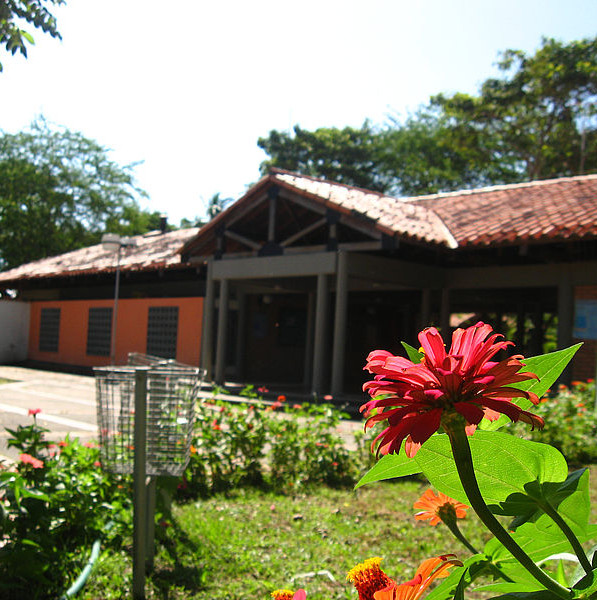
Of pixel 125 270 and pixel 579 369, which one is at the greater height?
pixel 125 270

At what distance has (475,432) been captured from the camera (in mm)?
659

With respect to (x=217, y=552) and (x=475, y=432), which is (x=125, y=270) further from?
(x=475, y=432)

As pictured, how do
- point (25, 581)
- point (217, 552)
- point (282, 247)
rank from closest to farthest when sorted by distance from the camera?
1. point (25, 581)
2. point (217, 552)
3. point (282, 247)

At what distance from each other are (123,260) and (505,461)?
17948mm

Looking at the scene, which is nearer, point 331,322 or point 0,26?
point 0,26

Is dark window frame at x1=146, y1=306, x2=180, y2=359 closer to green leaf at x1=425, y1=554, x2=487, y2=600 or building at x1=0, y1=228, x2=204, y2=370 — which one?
building at x1=0, y1=228, x2=204, y2=370

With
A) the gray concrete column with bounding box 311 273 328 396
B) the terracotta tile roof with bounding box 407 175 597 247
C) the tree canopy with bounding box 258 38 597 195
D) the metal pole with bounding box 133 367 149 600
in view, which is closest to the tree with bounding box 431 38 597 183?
the tree canopy with bounding box 258 38 597 195

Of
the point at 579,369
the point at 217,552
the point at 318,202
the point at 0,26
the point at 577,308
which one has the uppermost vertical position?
the point at 318,202

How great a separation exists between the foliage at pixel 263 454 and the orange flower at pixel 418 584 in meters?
4.12

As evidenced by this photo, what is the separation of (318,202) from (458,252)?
8.68 ft

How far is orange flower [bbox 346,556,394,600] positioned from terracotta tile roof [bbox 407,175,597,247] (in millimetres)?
9151

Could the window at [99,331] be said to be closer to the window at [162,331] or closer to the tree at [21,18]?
the window at [162,331]

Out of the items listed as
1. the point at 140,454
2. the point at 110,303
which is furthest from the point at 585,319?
the point at 110,303

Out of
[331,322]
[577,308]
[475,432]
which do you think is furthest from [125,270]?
[475,432]
